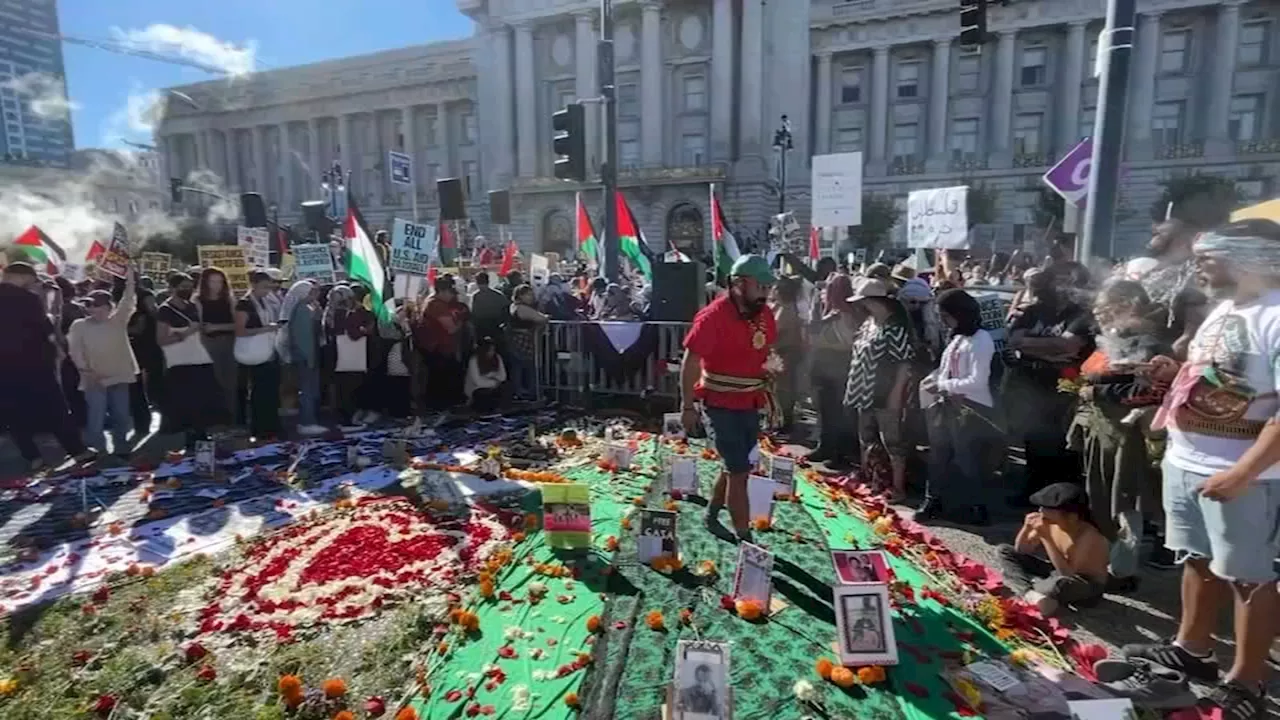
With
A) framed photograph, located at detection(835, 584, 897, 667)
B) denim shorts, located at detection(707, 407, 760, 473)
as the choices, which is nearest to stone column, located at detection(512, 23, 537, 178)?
denim shorts, located at detection(707, 407, 760, 473)

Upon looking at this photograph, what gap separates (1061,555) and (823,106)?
169 feet

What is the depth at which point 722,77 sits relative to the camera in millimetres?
47844

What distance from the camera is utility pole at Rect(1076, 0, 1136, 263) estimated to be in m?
6.38

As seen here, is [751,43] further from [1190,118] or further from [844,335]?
[844,335]

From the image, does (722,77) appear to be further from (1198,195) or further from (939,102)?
(1198,195)

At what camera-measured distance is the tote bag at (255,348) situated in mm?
7949

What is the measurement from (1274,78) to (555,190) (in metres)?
44.1

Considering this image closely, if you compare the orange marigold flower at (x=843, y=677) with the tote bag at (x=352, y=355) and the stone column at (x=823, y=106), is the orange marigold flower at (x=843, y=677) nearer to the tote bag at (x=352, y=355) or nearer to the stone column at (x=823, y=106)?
the tote bag at (x=352, y=355)

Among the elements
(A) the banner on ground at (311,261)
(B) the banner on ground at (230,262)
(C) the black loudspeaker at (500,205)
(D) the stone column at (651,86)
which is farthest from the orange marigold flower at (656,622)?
(D) the stone column at (651,86)

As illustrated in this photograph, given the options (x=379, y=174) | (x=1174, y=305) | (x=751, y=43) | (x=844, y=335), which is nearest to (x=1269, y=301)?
(x=1174, y=305)

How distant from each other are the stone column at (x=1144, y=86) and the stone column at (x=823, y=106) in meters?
17.9

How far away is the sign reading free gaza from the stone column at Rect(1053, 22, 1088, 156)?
155 feet

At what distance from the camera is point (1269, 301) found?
9.00 feet

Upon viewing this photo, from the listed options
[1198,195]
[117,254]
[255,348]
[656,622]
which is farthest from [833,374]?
[1198,195]
